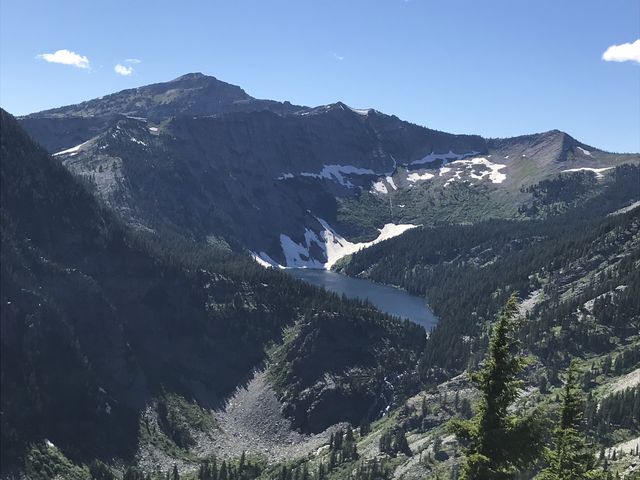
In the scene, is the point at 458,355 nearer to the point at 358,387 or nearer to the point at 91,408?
the point at 358,387

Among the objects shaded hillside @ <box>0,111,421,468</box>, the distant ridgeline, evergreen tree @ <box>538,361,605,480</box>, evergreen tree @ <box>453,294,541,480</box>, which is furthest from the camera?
shaded hillside @ <box>0,111,421,468</box>

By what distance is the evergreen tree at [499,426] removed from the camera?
22547 mm

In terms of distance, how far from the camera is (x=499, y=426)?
2277 cm

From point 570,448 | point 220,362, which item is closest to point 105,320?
point 220,362

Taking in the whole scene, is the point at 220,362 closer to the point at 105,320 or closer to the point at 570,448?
the point at 105,320

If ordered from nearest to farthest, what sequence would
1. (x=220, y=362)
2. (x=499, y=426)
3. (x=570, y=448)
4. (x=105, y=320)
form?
(x=499, y=426)
(x=570, y=448)
(x=105, y=320)
(x=220, y=362)

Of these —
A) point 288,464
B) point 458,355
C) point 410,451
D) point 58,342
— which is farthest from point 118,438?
point 458,355

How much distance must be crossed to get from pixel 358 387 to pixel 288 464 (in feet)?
107

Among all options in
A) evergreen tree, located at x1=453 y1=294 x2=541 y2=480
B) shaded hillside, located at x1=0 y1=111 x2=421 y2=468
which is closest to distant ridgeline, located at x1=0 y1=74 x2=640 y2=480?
shaded hillside, located at x1=0 y1=111 x2=421 y2=468

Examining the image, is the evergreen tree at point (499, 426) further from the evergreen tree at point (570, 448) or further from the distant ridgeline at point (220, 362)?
the distant ridgeline at point (220, 362)

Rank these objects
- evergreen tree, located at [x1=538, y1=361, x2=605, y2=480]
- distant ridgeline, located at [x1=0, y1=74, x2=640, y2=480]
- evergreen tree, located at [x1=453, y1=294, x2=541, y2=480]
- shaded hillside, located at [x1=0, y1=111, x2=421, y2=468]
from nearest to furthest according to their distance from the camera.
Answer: evergreen tree, located at [x1=453, y1=294, x2=541, y2=480] < evergreen tree, located at [x1=538, y1=361, x2=605, y2=480] < distant ridgeline, located at [x1=0, y1=74, x2=640, y2=480] < shaded hillside, located at [x1=0, y1=111, x2=421, y2=468]

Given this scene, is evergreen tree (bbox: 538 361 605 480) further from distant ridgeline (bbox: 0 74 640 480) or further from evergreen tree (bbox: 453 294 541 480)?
distant ridgeline (bbox: 0 74 640 480)

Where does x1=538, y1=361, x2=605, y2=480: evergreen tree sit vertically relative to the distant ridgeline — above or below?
above

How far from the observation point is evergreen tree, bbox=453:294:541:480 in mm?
22547
